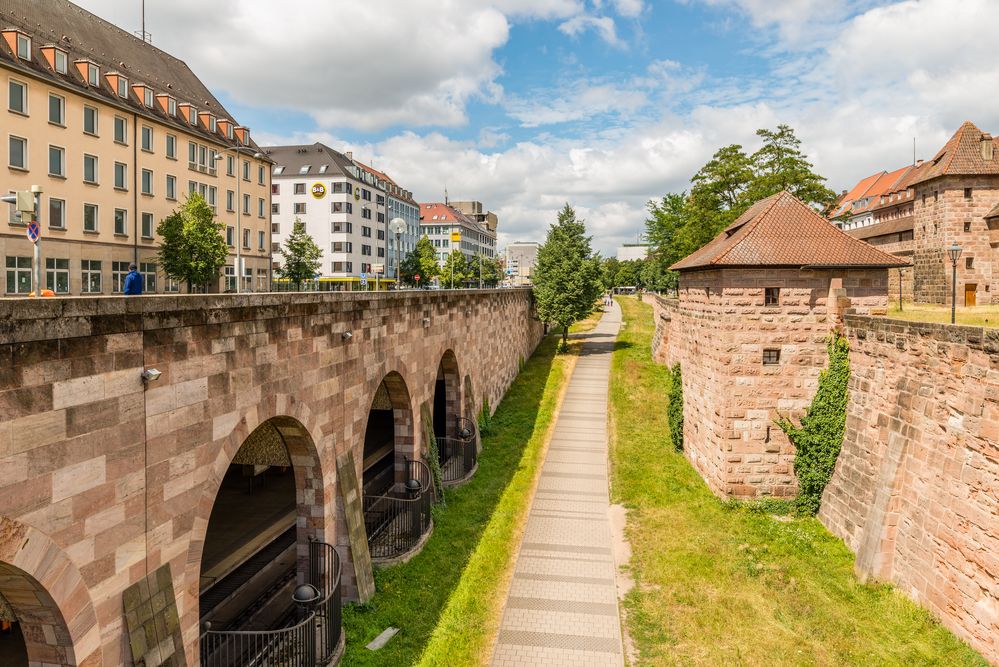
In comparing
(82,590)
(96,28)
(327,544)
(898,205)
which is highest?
(96,28)

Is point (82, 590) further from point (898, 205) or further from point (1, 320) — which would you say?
point (898, 205)

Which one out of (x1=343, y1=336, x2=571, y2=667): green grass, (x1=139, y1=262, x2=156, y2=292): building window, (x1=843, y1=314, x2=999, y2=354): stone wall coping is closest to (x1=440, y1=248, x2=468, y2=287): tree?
(x1=139, y1=262, x2=156, y2=292): building window

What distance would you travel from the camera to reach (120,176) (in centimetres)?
3684

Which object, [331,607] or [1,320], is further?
[331,607]

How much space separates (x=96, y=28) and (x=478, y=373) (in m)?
35.9

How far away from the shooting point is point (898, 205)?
188 feet

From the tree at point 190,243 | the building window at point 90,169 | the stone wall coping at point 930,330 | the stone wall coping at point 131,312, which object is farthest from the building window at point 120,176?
the stone wall coping at point 930,330

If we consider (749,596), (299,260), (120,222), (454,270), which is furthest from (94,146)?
(454,270)

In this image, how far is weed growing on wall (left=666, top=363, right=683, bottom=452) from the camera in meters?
25.4

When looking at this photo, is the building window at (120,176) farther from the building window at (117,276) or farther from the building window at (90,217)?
the building window at (117,276)

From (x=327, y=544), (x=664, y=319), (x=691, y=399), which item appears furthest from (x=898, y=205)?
(x=327, y=544)

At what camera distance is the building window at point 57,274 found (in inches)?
1282

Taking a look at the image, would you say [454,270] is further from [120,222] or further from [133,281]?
[133,281]

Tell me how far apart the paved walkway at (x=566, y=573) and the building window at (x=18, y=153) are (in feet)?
95.8
